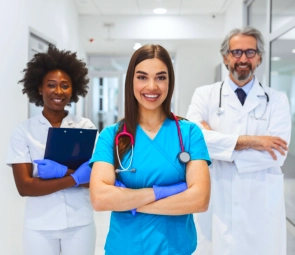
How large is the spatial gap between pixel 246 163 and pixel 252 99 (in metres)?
0.37

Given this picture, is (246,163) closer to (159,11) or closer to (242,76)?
(242,76)

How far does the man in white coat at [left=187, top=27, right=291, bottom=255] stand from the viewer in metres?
1.79

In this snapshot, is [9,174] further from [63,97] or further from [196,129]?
[196,129]

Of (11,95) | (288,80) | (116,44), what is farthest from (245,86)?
(116,44)

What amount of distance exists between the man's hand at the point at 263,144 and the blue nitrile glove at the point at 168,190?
0.73 metres

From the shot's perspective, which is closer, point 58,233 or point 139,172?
point 139,172

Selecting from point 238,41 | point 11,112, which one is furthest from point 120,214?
point 11,112

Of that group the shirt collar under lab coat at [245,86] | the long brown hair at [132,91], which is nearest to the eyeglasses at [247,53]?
the shirt collar under lab coat at [245,86]

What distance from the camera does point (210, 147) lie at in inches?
71.8

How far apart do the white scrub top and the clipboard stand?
0.41 feet

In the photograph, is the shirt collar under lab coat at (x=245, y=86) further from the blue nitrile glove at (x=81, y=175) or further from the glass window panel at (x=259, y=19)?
the glass window panel at (x=259, y=19)

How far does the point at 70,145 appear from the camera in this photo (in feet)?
5.20

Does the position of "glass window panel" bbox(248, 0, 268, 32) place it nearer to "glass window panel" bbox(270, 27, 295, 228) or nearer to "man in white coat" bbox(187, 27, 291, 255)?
"glass window panel" bbox(270, 27, 295, 228)

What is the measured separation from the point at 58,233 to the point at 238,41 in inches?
54.1
